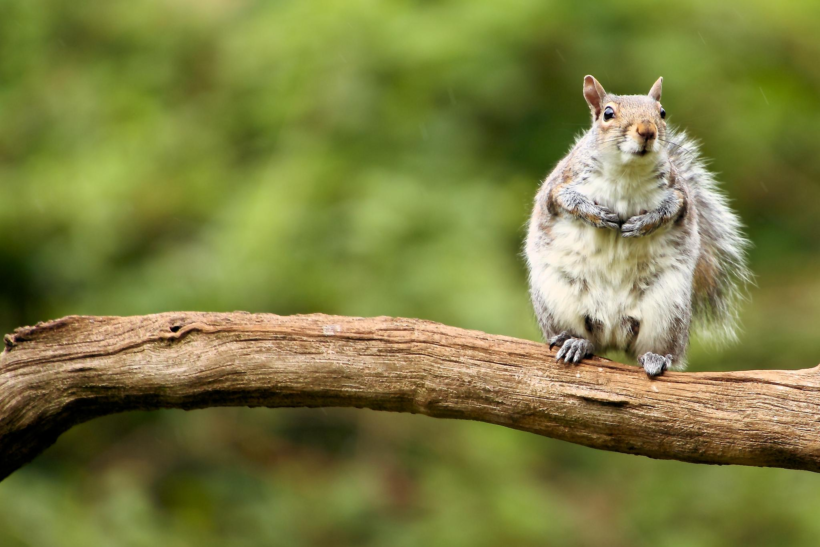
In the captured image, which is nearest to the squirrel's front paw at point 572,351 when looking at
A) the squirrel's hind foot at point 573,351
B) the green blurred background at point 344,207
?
the squirrel's hind foot at point 573,351

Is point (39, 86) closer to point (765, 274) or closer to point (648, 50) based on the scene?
point (648, 50)

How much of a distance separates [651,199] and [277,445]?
9.71 feet

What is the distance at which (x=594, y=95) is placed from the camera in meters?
3.09

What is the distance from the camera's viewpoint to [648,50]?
5016 mm

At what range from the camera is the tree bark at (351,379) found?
2.52 metres

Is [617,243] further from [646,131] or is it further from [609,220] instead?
[646,131]

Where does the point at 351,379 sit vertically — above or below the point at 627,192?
below

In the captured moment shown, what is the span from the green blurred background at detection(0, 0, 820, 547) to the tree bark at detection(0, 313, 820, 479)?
1478 mm

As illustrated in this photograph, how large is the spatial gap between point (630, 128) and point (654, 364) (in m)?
0.72

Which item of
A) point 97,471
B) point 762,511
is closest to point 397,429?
point 97,471

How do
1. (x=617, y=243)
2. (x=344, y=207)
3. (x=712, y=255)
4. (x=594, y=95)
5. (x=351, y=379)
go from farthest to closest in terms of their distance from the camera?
(x=344, y=207)
(x=712, y=255)
(x=594, y=95)
(x=617, y=243)
(x=351, y=379)

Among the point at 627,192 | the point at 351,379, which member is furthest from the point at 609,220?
the point at 351,379

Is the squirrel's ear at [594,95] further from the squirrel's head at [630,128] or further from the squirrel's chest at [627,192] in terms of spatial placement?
the squirrel's chest at [627,192]

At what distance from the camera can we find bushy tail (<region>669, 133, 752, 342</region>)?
3520 millimetres
